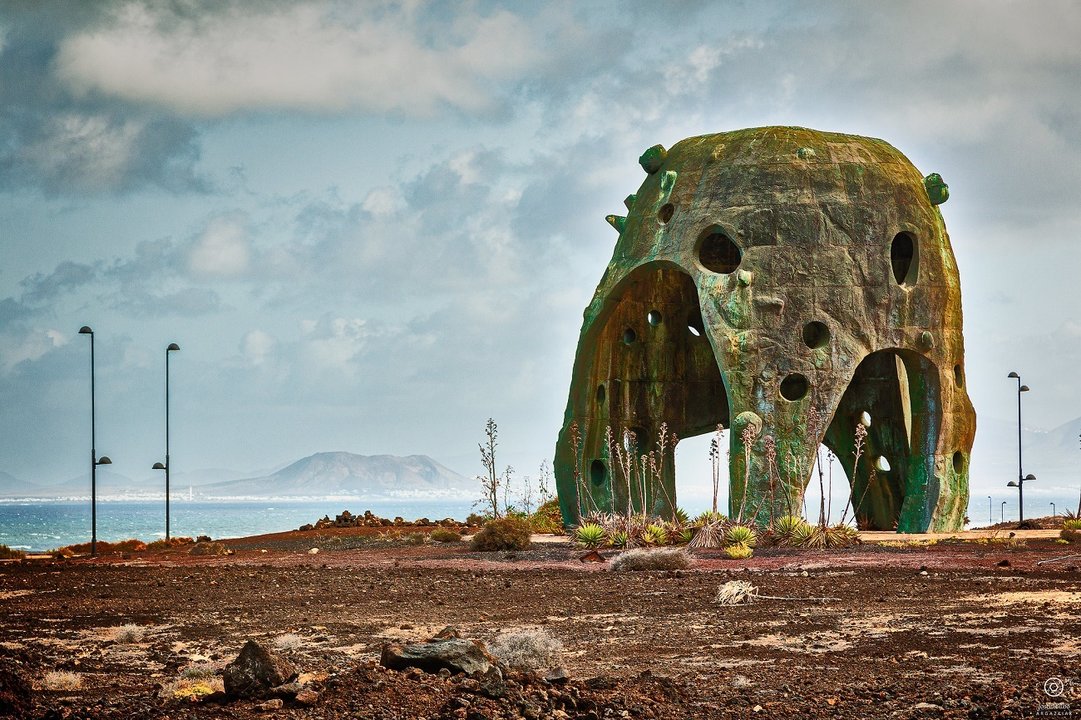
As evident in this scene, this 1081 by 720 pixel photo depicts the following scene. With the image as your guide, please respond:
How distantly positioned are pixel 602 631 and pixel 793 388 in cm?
1659

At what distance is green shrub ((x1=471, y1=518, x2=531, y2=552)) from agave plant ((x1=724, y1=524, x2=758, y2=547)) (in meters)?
3.86

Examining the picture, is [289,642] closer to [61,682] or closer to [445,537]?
[61,682]

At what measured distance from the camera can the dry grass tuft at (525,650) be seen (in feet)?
35.7

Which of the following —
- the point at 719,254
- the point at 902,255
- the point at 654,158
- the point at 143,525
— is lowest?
the point at 143,525

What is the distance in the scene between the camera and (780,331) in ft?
92.0

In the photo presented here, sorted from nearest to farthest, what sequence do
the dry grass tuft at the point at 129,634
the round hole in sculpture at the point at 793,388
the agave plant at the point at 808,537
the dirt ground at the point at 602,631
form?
1. the dirt ground at the point at 602,631
2. the dry grass tuft at the point at 129,634
3. the agave plant at the point at 808,537
4. the round hole in sculpture at the point at 793,388

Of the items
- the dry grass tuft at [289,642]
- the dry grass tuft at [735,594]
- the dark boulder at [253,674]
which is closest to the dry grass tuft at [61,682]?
the dark boulder at [253,674]

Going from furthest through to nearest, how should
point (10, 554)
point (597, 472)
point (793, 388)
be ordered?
point (597, 472)
point (10, 554)
point (793, 388)

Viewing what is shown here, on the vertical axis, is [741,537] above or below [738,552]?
above

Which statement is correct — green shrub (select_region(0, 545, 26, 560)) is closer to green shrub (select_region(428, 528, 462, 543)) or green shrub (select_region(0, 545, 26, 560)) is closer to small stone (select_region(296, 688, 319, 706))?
green shrub (select_region(428, 528, 462, 543))

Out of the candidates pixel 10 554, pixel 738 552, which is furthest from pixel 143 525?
pixel 738 552

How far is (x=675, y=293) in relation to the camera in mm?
33688

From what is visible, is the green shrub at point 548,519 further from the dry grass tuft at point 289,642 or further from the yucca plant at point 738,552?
the dry grass tuft at point 289,642

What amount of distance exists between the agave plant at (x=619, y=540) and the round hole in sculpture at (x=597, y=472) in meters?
7.00
